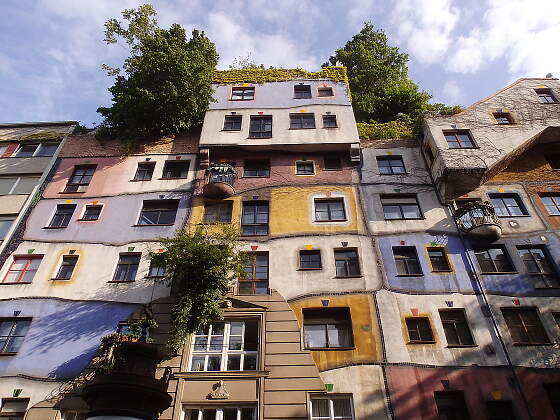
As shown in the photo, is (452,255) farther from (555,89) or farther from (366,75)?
(366,75)

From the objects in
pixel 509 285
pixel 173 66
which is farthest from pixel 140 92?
pixel 509 285

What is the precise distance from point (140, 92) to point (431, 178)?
53.7ft

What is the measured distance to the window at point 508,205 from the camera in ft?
61.3

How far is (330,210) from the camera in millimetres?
18969

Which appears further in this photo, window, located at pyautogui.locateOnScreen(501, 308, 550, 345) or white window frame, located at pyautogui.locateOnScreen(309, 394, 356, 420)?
window, located at pyautogui.locateOnScreen(501, 308, 550, 345)

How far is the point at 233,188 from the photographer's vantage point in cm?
1978

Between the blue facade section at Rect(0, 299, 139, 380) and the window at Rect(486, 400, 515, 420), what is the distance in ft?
43.5

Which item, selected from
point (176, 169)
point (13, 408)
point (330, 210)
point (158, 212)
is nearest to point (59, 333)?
point (13, 408)

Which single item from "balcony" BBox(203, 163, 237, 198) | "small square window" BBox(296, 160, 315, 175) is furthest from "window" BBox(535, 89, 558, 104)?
"balcony" BBox(203, 163, 237, 198)

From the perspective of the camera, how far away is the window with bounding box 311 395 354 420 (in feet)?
43.2

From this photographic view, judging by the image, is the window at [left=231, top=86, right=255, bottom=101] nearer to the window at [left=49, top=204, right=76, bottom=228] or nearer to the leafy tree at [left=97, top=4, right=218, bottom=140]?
the leafy tree at [left=97, top=4, right=218, bottom=140]

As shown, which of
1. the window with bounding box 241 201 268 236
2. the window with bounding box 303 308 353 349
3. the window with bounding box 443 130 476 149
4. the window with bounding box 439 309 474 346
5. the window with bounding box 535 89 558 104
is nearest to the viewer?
the window with bounding box 439 309 474 346

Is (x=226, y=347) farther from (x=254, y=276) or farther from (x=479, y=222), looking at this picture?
(x=479, y=222)

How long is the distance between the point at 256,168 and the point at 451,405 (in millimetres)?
13844
